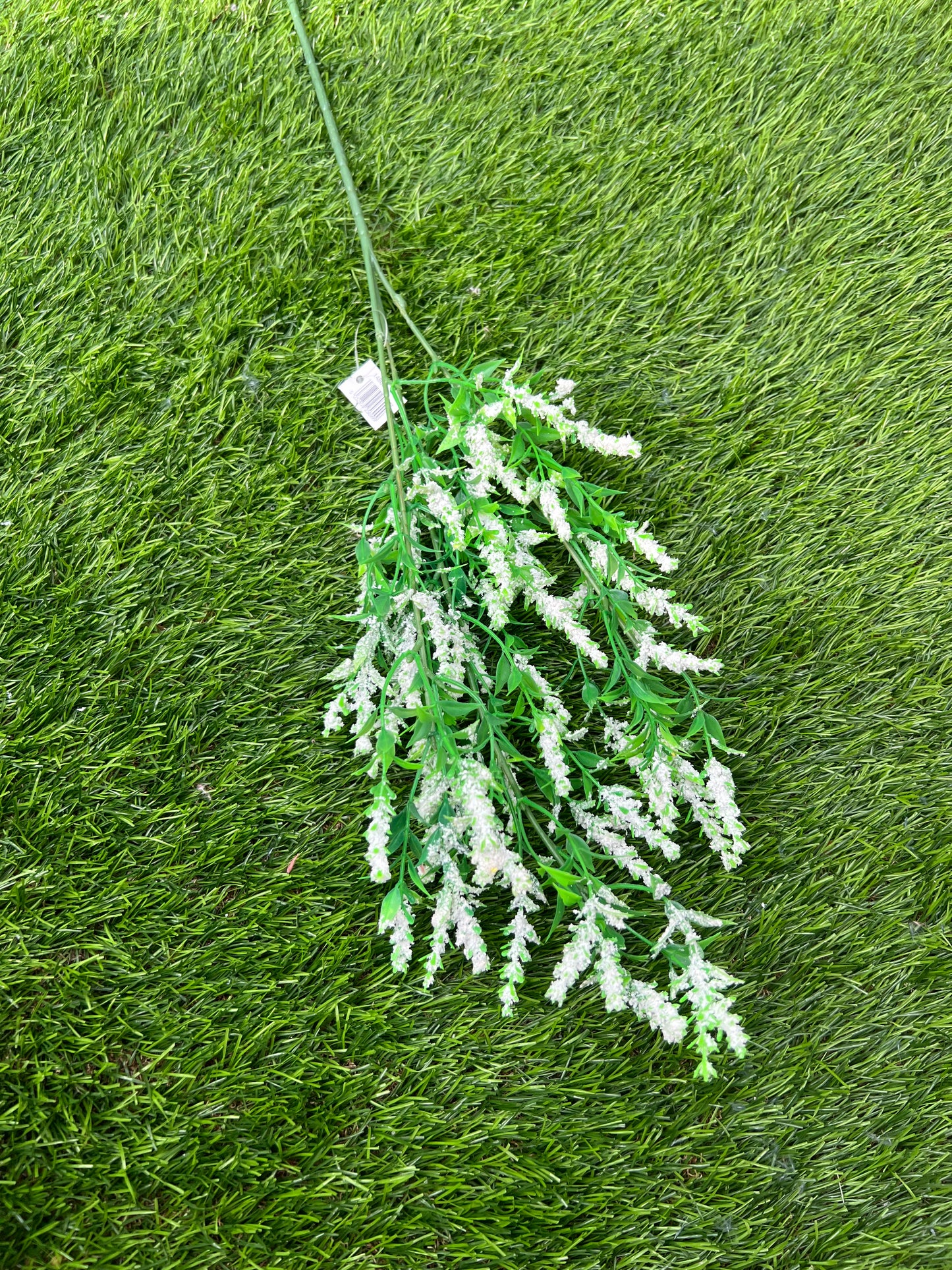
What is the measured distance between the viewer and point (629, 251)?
184cm

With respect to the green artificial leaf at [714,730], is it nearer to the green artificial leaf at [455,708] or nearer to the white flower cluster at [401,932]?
the green artificial leaf at [455,708]

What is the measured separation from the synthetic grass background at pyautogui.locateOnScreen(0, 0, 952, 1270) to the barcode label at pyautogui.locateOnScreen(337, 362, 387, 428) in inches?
2.1

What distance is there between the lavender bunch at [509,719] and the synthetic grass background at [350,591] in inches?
9.3

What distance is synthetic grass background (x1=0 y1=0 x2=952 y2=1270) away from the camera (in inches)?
59.6

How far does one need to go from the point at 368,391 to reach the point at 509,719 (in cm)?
80

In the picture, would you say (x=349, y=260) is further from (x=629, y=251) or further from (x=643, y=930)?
(x=643, y=930)

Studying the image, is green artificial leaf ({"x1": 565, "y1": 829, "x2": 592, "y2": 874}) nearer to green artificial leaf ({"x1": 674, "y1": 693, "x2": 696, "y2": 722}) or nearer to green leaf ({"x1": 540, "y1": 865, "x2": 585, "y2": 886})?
green leaf ({"x1": 540, "y1": 865, "x2": 585, "y2": 886})

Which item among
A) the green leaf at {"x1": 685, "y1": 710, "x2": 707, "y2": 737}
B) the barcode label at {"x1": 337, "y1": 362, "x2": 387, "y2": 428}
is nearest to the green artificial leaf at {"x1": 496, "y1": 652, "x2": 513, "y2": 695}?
the green leaf at {"x1": 685, "y1": 710, "x2": 707, "y2": 737}

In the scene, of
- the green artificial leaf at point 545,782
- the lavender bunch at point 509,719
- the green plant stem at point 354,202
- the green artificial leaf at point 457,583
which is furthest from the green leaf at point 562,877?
the green plant stem at point 354,202

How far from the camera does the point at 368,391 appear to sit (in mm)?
1708

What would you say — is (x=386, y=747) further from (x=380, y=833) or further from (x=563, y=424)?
(x=563, y=424)

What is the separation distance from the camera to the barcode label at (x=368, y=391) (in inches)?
67.1

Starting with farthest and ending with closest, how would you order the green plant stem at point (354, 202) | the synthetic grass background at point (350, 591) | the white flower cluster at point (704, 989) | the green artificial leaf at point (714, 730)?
the green plant stem at point (354, 202)
the synthetic grass background at point (350, 591)
the green artificial leaf at point (714, 730)
the white flower cluster at point (704, 989)

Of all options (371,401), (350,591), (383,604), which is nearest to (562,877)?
(383,604)
